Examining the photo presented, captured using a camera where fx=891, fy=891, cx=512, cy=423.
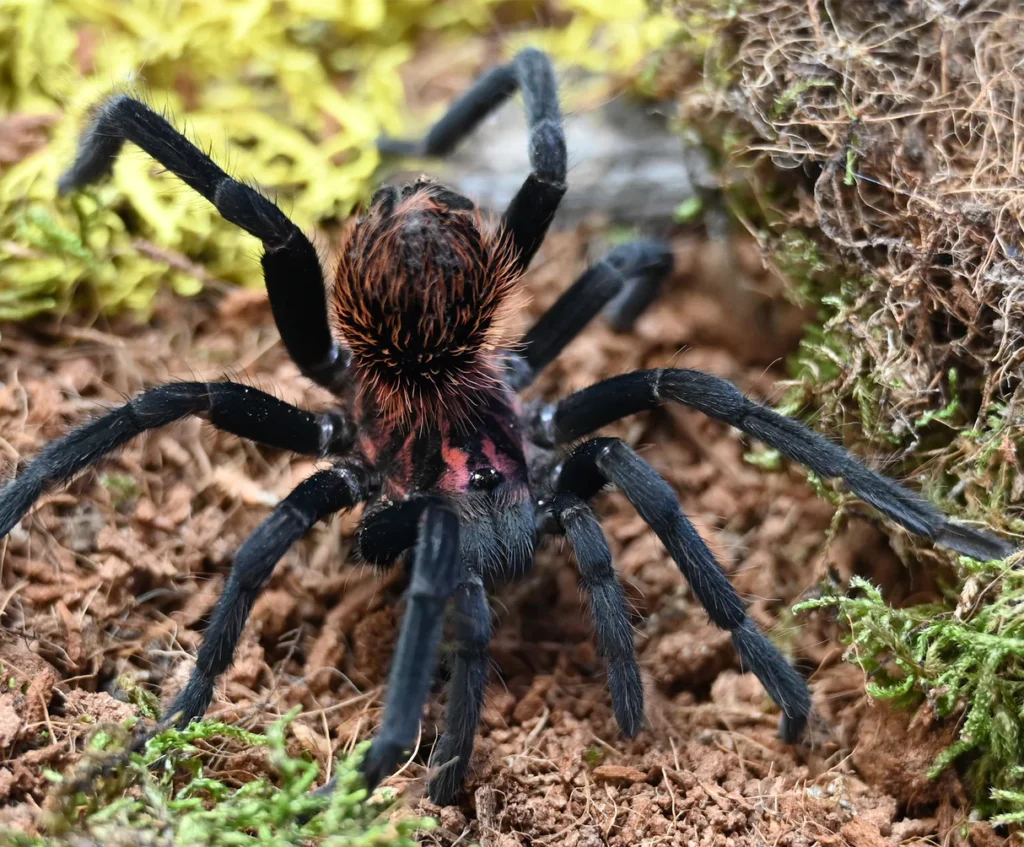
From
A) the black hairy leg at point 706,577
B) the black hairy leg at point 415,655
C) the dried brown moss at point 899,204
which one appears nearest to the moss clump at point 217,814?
the black hairy leg at point 415,655

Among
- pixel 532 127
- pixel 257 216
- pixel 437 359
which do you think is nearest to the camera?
pixel 257 216

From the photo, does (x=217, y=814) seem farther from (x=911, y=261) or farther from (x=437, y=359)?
(x=911, y=261)

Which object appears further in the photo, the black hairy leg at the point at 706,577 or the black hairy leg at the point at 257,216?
the black hairy leg at the point at 257,216

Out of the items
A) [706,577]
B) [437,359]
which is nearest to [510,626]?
[706,577]

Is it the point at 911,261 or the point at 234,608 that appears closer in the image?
the point at 234,608

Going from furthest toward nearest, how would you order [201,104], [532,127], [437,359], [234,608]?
[201,104] → [532,127] → [437,359] → [234,608]

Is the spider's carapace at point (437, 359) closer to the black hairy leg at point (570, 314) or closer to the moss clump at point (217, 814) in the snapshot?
the black hairy leg at point (570, 314)
